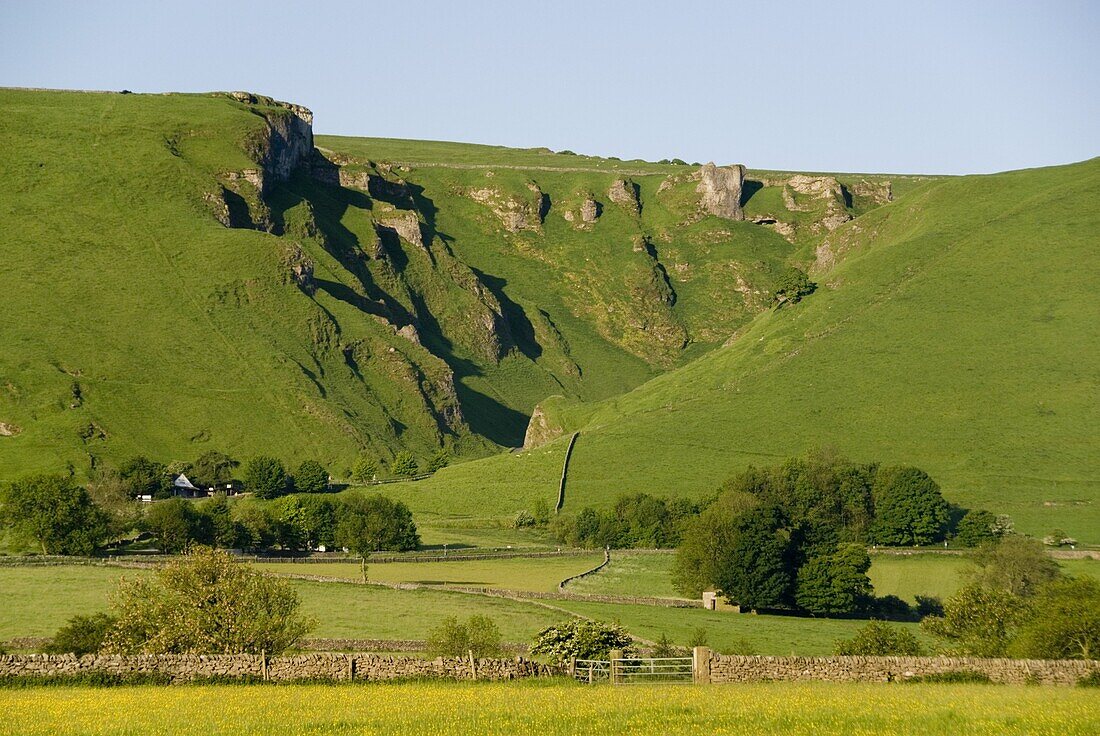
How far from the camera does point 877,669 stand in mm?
44062

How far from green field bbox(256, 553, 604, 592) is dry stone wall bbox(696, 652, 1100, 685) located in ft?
199

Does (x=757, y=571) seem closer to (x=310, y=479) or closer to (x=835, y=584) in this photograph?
(x=835, y=584)

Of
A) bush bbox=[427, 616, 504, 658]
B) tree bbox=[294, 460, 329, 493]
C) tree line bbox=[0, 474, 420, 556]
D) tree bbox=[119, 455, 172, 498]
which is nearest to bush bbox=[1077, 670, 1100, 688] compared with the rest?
bush bbox=[427, 616, 504, 658]

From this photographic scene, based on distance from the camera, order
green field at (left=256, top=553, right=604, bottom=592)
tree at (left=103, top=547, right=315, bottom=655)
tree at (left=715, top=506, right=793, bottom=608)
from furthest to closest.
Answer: green field at (left=256, top=553, right=604, bottom=592)
tree at (left=715, top=506, right=793, bottom=608)
tree at (left=103, top=547, right=315, bottom=655)

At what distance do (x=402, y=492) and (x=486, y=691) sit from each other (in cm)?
15704

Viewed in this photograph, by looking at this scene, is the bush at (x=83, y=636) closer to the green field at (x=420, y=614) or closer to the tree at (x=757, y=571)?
the green field at (x=420, y=614)

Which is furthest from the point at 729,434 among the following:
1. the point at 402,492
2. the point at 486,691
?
the point at 486,691

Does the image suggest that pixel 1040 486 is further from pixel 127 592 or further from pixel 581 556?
pixel 127 592

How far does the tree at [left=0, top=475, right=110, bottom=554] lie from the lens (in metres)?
123

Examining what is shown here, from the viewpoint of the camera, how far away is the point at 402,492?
19400 cm

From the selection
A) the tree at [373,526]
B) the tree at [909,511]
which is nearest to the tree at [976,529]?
the tree at [909,511]

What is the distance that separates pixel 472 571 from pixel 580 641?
216 feet

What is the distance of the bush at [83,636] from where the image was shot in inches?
2161

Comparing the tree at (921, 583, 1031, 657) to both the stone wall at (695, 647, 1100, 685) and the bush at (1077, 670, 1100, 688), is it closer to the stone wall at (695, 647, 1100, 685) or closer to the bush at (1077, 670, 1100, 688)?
the stone wall at (695, 647, 1100, 685)
